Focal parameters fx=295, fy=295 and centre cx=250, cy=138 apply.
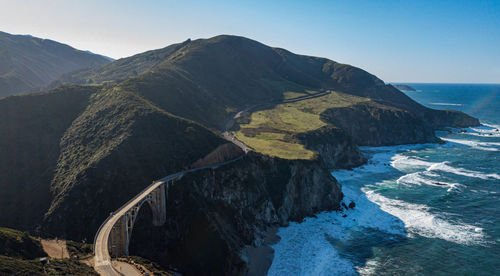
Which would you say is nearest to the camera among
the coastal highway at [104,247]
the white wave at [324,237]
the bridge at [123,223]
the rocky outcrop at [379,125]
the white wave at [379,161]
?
the coastal highway at [104,247]

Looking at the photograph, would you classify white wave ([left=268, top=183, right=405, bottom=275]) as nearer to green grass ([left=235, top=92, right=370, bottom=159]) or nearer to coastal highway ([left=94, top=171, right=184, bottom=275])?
green grass ([left=235, top=92, right=370, bottom=159])

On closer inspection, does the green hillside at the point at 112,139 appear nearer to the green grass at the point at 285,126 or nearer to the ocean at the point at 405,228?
the green grass at the point at 285,126

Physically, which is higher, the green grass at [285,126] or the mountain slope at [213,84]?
the mountain slope at [213,84]

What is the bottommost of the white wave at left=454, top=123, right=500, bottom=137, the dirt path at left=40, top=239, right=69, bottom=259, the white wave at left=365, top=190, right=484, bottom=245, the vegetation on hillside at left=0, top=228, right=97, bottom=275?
the white wave at left=365, top=190, right=484, bottom=245

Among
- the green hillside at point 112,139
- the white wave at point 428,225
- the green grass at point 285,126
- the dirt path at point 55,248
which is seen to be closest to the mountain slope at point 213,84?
the green hillside at point 112,139

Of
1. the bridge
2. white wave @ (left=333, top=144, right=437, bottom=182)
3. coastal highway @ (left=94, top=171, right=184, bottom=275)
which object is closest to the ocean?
white wave @ (left=333, top=144, right=437, bottom=182)

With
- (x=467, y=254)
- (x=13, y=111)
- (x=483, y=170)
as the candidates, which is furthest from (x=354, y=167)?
(x=13, y=111)

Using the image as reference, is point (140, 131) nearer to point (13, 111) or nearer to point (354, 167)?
point (13, 111)
